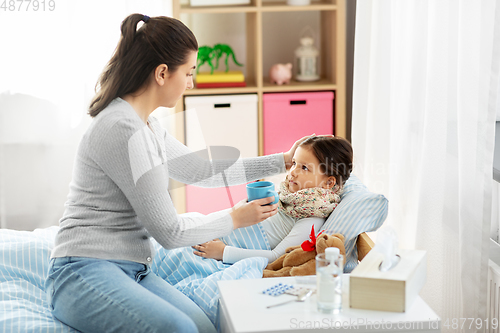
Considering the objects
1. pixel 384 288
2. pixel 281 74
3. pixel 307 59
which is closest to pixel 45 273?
pixel 384 288

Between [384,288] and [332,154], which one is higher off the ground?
[332,154]

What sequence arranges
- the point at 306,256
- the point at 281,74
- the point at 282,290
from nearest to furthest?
the point at 282,290 < the point at 306,256 < the point at 281,74

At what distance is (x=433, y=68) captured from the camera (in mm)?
1764

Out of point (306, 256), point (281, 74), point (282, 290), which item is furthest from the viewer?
point (281, 74)

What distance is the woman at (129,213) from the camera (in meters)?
1.32

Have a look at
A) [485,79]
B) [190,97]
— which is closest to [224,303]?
[485,79]

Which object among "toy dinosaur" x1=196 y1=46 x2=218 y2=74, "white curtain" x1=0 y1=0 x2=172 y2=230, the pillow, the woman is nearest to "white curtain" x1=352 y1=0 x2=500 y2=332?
the pillow

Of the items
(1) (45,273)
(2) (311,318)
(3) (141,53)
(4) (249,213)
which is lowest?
(1) (45,273)

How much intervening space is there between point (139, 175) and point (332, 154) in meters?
0.72

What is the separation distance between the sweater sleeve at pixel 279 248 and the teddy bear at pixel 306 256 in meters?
0.09

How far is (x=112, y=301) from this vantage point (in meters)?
1.30

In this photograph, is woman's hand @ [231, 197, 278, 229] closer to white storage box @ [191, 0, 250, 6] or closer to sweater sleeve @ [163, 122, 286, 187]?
sweater sleeve @ [163, 122, 286, 187]

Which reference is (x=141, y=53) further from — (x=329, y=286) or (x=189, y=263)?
(x=329, y=286)

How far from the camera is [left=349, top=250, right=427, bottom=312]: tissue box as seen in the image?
1.10m
